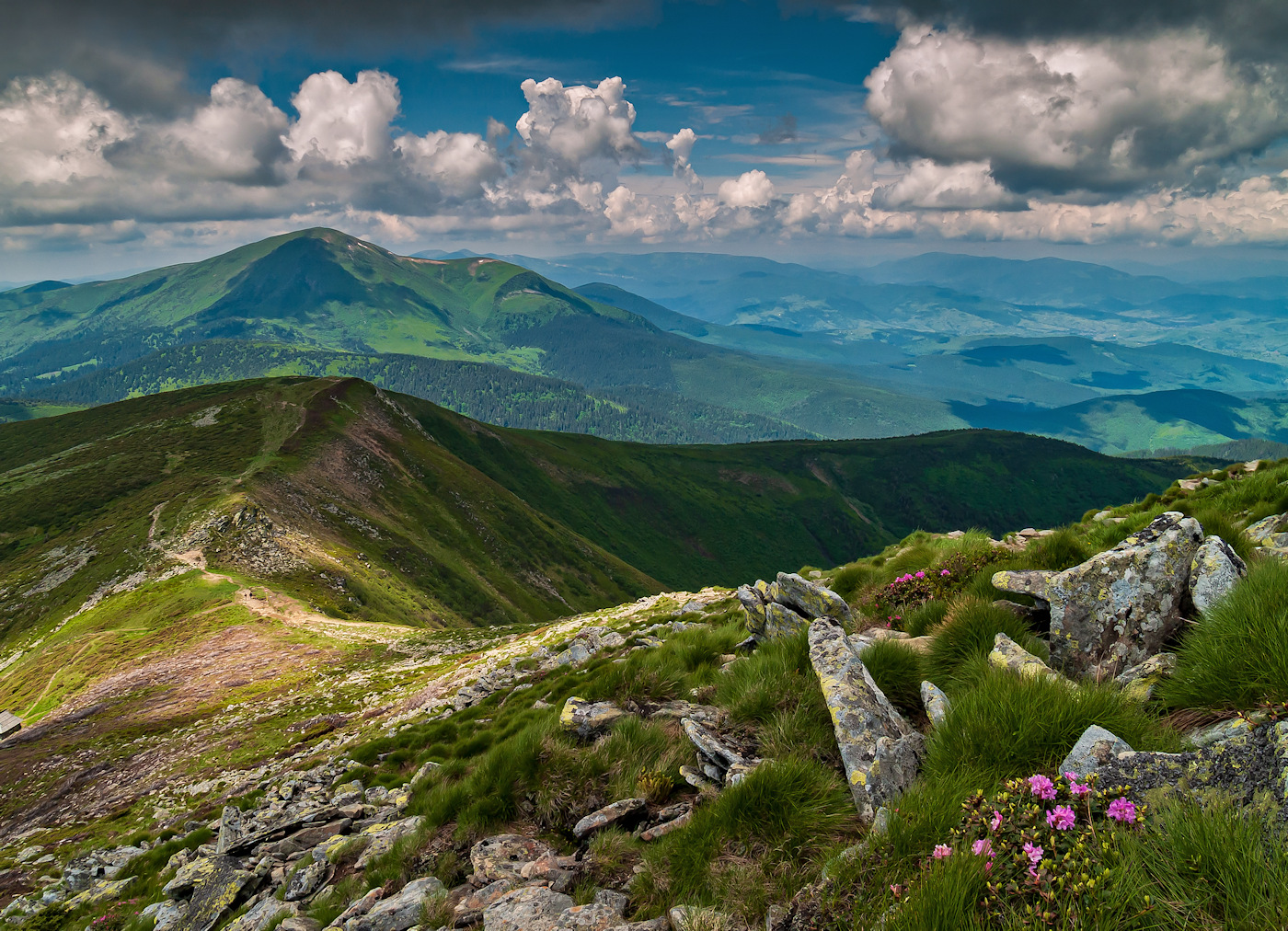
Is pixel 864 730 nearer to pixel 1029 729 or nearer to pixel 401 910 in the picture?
pixel 1029 729

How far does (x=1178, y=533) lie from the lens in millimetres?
7824

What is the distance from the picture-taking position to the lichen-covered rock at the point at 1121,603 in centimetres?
738

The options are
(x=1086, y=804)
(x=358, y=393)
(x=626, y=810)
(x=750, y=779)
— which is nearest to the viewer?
(x=1086, y=804)

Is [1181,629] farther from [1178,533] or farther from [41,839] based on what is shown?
[41,839]

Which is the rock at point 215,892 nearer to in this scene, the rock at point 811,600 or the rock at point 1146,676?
the rock at point 811,600

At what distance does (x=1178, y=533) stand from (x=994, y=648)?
123 inches

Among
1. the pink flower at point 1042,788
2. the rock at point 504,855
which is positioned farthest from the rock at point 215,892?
the pink flower at point 1042,788

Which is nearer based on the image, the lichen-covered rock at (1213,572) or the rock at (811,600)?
the lichen-covered rock at (1213,572)

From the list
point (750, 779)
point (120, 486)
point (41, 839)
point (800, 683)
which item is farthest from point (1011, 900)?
point (120, 486)

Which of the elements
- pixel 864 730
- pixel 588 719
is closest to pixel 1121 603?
pixel 864 730

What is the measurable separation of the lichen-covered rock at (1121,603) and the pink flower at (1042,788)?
4038 mm

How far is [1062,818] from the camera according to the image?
3.93 m

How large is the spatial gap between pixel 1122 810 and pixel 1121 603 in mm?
4825

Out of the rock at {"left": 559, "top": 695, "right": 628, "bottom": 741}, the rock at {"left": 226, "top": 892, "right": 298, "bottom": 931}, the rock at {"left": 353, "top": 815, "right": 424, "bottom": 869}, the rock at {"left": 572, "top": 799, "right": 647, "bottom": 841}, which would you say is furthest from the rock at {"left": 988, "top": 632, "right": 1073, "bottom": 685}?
the rock at {"left": 226, "top": 892, "right": 298, "bottom": 931}
